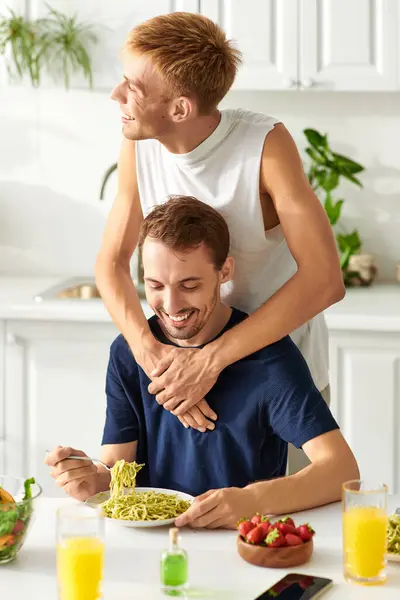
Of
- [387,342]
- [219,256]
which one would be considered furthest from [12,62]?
[219,256]

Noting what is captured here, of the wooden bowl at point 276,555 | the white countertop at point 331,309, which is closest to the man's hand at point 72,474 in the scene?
the wooden bowl at point 276,555

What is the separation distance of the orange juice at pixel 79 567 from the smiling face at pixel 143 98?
2.86ft

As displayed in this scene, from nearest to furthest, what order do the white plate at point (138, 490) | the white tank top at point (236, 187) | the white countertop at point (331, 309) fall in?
the white plate at point (138, 490)
the white tank top at point (236, 187)
the white countertop at point (331, 309)

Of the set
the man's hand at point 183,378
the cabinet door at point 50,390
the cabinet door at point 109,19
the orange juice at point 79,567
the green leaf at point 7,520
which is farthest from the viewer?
the cabinet door at point 109,19

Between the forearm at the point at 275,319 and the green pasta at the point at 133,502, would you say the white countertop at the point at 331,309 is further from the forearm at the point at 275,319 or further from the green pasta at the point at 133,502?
the green pasta at the point at 133,502


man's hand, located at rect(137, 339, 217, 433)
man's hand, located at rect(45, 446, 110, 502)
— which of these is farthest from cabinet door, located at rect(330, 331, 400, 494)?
man's hand, located at rect(45, 446, 110, 502)

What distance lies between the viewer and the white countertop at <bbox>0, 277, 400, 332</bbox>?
3176 mm

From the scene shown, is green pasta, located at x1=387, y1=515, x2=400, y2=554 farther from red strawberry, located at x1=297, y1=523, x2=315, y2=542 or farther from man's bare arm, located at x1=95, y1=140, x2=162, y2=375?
man's bare arm, located at x1=95, y1=140, x2=162, y2=375

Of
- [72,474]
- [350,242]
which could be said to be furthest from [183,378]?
[350,242]

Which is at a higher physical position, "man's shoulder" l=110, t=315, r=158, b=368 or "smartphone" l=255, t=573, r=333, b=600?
"man's shoulder" l=110, t=315, r=158, b=368

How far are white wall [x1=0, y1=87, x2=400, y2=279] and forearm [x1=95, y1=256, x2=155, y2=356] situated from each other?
1.66m

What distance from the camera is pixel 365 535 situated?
155cm

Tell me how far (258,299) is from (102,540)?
0.90 m

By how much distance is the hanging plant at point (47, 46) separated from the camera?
11.7 ft
